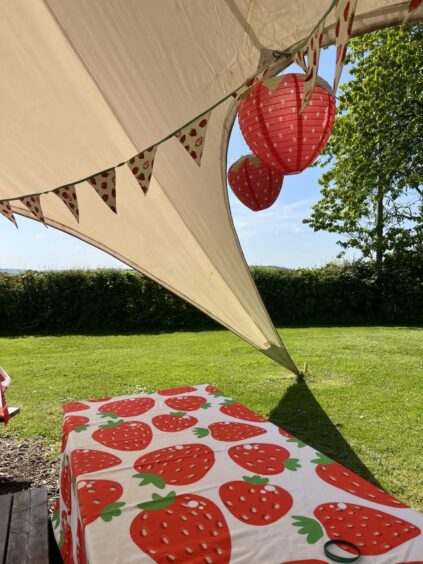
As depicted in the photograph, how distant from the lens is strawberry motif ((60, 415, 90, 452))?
6.90ft

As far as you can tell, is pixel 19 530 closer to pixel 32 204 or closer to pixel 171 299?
pixel 32 204

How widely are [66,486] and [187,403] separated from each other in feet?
2.61

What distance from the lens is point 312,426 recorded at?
162 inches

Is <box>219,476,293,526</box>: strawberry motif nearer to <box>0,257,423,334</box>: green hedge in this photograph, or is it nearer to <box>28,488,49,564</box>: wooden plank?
<box>28,488,49,564</box>: wooden plank

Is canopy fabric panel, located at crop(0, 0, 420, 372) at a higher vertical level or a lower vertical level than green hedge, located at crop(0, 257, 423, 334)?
higher

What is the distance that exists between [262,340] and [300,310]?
738cm

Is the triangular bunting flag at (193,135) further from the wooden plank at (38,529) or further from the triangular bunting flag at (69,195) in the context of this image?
the wooden plank at (38,529)

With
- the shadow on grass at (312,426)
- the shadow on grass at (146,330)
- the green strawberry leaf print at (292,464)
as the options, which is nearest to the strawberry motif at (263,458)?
the green strawberry leaf print at (292,464)

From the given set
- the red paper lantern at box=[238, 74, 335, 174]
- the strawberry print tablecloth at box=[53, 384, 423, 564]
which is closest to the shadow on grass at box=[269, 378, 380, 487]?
the strawberry print tablecloth at box=[53, 384, 423, 564]

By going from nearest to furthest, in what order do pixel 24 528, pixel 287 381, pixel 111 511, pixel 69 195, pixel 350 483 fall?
pixel 111 511 → pixel 350 483 → pixel 24 528 → pixel 69 195 → pixel 287 381

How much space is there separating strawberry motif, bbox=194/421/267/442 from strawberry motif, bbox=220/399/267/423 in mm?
105

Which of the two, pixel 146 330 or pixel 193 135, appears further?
pixel 146 330

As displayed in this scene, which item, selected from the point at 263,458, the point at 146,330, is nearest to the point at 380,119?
the point at 146,330

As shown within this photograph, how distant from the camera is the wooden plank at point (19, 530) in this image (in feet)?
5.62
